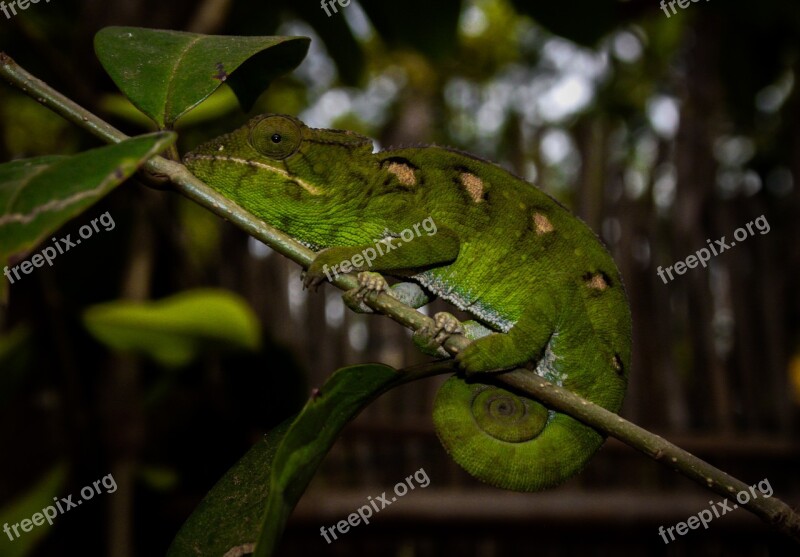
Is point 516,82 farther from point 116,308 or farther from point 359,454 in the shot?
point 116,308

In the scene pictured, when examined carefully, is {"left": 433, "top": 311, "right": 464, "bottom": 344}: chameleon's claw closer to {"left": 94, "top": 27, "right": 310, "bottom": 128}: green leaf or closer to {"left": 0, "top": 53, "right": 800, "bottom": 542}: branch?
{"left": 0, "top": 53, "right": 800, "bottom": 542}: branch

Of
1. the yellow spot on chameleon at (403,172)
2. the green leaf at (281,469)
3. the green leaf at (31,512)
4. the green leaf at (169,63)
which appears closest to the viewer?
the green leaf at (281,469)

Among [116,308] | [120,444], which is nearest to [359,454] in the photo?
[120,444]

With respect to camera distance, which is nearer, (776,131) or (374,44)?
(776,131)

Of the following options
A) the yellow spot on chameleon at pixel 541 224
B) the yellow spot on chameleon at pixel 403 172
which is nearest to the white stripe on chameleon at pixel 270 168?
the yellow spot on chameleon at pixel 403 172

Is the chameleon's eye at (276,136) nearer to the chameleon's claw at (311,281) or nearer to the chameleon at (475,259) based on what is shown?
the chameleon at (475,259)

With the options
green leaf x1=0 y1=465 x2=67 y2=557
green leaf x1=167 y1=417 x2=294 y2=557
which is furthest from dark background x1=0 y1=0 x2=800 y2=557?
green leaf x1=167 y1=417 x2=294 y2=557
